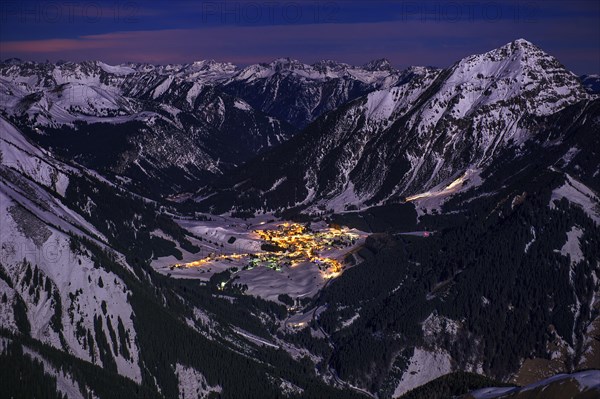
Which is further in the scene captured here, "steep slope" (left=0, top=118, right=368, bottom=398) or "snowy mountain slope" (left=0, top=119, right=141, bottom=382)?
"snowy mountain slope" (left=0, top=119, right=141, bottom=382)

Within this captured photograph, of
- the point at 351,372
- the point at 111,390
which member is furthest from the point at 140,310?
the point at 351,372

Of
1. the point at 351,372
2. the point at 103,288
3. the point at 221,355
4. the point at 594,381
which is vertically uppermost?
the point at 594,381

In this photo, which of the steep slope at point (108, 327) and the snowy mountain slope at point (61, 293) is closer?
the steep slope at point (108, 327)

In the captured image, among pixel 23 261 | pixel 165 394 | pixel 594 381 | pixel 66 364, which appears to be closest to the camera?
pixel 594 381

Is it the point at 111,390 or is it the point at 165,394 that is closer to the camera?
the point at 111,390

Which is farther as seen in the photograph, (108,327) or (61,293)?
(61,293)

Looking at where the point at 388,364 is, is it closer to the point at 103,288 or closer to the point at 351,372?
the point at 351,372

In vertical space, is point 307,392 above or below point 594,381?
below

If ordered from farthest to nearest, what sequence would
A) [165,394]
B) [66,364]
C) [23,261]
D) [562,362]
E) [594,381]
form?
[562,362] < [23,261] < [165,394] < [66,364] < [594,381]

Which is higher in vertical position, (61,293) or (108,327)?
(61,293)
